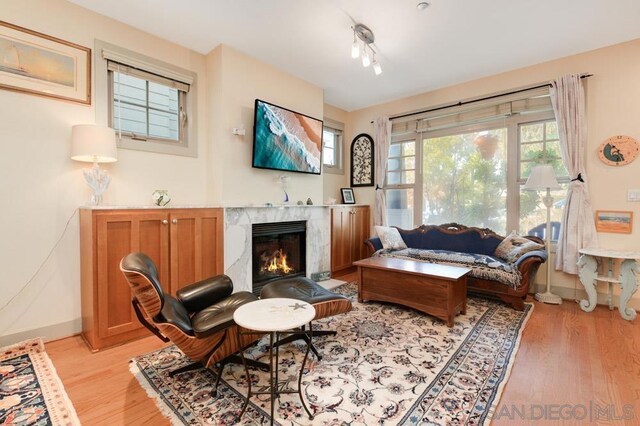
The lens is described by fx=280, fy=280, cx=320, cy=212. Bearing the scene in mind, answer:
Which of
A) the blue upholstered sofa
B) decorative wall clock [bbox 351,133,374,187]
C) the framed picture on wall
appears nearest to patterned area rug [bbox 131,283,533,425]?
the blue upholstered sofa

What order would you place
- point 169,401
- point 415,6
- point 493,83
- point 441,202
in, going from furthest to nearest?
point 441,202 → point 493,83 → point 415,6 → point 169,401

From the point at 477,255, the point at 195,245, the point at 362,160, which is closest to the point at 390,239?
the point at 477,255

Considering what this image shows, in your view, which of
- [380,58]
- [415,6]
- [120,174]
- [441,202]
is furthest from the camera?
[441,202]

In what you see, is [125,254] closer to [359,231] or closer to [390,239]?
[390,239]

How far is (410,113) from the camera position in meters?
4.72

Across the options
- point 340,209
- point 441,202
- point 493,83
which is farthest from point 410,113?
point 340,209

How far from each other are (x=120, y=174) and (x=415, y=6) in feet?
10.6

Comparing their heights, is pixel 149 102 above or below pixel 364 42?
below

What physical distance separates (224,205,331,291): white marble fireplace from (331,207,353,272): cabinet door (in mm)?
164

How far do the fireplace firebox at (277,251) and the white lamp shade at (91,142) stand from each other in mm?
1604

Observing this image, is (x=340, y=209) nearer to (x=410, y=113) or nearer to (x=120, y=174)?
(x=410, y=113)

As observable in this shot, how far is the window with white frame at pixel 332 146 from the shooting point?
17.2 ft

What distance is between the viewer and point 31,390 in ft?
5.77

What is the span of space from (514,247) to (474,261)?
535mm
